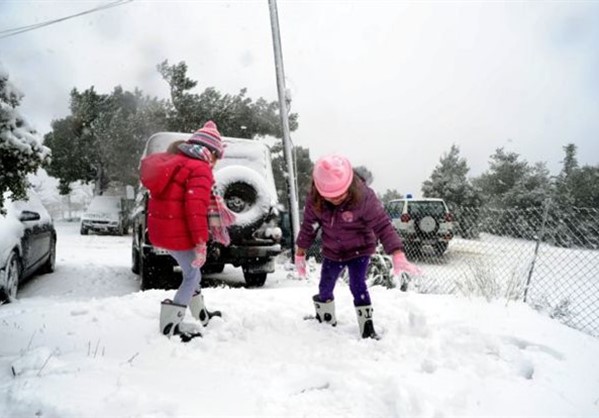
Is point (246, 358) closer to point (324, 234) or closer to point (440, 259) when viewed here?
point (324, 234)

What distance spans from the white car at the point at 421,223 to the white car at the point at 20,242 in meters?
6.12

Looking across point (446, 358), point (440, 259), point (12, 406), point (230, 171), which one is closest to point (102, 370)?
point (12, 406)

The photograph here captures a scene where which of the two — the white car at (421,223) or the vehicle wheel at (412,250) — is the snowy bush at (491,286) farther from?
the vehicle wheel at (412,250)

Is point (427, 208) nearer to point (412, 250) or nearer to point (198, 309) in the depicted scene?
point (412, 250)

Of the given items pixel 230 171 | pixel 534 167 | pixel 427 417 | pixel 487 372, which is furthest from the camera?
pixel 534 167

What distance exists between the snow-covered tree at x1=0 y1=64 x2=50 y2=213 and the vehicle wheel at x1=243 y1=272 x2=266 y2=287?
4162mm

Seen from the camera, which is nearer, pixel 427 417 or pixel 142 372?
pixel 427 417

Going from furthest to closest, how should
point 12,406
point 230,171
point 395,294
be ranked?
point 230,171 < point 395,294 < point 12,406

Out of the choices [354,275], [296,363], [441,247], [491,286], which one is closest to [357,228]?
[354,275]

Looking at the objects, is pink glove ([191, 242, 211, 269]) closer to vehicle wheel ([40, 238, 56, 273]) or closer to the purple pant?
the purple pant

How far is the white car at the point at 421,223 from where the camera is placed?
8.54m

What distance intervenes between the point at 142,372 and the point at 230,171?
363 centimetres

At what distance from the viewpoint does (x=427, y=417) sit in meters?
1.93

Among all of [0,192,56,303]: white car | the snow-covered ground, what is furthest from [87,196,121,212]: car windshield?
the snow-covered ground
